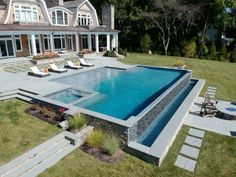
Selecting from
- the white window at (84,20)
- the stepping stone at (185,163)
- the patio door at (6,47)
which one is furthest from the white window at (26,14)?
the stepping stone at (185,163)

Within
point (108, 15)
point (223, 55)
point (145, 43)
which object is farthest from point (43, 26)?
point (223, 55)

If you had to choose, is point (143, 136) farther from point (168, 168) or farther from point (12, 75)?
point (12, 75)

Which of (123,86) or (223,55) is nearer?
(123,86)

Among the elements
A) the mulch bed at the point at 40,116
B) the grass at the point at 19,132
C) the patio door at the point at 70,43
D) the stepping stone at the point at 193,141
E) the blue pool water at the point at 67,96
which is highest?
the patio door at the point at 70,43

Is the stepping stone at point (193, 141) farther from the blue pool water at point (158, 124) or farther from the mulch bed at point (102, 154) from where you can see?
the mulch bed at point (102, 154)

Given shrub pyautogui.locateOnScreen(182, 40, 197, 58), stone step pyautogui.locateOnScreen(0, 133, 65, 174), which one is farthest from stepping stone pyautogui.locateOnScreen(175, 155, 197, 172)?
shrub pyautogui.locateOnScreen(182, 40, 197, 58)

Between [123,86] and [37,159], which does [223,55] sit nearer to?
[123,86]

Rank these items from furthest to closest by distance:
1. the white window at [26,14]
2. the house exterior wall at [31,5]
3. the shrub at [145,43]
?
1. the shrub at [145,43]
2. the white window at [26,14]
3. the house exterior wall at [31,5]
